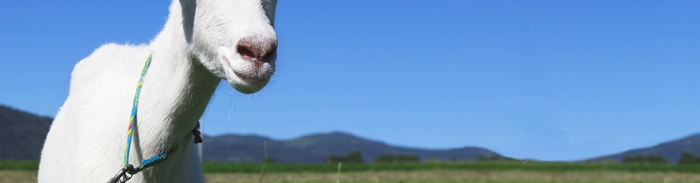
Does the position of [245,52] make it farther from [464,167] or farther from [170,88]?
[464,167]

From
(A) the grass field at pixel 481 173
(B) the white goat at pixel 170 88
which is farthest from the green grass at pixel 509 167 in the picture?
(B) the white goat at pixel 170 88

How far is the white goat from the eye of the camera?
10.4 feet

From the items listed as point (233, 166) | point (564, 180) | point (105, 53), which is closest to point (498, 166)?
point (564, 180)

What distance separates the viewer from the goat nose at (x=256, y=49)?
10.1ft

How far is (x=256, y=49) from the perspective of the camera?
3.08m

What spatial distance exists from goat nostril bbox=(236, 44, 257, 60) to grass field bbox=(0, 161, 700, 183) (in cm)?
877

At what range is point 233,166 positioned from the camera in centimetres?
1794

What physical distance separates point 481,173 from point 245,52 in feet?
37.3

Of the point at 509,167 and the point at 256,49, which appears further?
the point at 509,167

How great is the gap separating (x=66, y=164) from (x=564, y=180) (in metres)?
10.5

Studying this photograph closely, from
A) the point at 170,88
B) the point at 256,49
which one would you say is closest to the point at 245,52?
the point at 256,49

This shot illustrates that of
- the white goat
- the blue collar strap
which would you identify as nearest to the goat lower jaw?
the white goat

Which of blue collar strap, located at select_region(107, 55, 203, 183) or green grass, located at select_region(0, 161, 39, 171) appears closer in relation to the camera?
blue collar strap, located at select_region(107, 55, 203, 183)

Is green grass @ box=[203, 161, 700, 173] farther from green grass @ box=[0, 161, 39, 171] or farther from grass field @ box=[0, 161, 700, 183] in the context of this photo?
green grass @ box=[0, 161, 39, 171]
